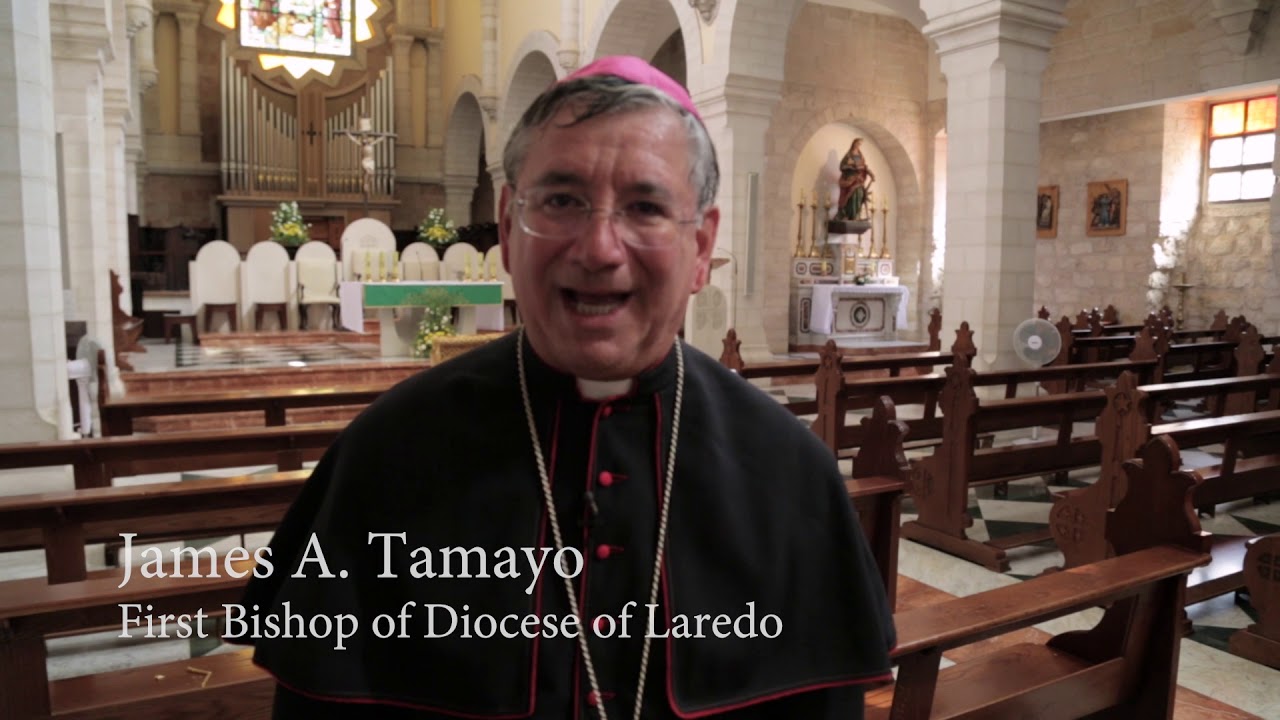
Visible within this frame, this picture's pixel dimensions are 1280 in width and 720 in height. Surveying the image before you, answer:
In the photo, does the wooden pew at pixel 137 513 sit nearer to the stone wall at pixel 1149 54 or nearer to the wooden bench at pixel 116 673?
the wooden bench at pixel 116 673

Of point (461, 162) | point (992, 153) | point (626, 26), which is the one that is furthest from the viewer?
point (461, 162)

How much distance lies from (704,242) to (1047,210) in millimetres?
16110

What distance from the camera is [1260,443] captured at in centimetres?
566

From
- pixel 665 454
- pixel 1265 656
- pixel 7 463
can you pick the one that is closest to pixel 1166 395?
pixel 1265 656

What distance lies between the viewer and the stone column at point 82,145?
757cm

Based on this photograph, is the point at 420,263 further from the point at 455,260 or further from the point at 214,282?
the point at 214,282

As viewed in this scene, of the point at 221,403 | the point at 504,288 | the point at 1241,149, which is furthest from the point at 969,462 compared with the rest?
the point at 1241,149

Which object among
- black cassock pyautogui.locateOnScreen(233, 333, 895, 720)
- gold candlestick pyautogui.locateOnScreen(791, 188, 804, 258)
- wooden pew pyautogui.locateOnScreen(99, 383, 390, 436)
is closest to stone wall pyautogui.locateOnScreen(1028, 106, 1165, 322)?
gold candlestick pyautogui.locateOnScreen(791, 188, 804, 258)

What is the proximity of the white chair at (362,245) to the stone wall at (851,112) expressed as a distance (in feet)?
19.6

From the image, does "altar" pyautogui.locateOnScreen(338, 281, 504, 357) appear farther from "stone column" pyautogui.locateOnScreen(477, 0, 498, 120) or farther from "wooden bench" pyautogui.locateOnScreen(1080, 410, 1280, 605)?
"stone column" pyautogui.locateOnScreen(477, 0, 498, 120)

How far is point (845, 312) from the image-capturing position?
14148mm

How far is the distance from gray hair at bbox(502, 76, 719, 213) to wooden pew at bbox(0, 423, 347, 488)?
10.2 feet

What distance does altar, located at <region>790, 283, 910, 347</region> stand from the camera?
551 inches

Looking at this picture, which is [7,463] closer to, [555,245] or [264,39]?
[555,245]
